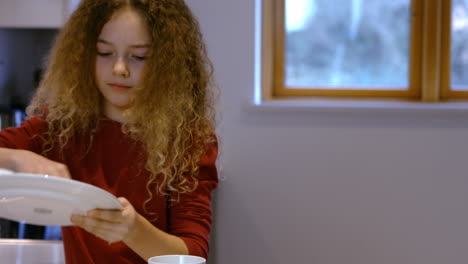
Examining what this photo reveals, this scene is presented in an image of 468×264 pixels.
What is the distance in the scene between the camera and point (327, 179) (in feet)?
7.18

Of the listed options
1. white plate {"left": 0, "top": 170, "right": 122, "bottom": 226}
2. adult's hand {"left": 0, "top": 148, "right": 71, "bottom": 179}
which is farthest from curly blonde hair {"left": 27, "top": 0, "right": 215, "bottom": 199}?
white plate {"left": 0, "top": 170, "right": 122, "bottom": 226}

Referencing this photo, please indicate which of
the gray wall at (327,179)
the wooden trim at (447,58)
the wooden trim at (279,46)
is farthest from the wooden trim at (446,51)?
the wooden trim at (279,46)

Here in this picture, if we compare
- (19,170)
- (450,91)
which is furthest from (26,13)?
(450,91)

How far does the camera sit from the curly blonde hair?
1.31 metres

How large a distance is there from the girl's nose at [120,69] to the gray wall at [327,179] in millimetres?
931

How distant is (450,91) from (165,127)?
1.36m

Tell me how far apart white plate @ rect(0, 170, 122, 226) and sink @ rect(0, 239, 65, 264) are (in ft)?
1.52

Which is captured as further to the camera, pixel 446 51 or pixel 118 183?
pixel 446 51

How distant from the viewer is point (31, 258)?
1482 mm

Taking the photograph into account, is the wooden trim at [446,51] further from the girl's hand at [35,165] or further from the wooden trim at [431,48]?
the girl's hand at [35,165]

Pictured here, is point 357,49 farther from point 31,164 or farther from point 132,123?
point 31,164

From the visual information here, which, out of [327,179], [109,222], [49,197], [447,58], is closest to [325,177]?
[327,179]

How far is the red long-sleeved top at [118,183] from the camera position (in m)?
1.30

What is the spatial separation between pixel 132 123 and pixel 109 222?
34 centimetres
